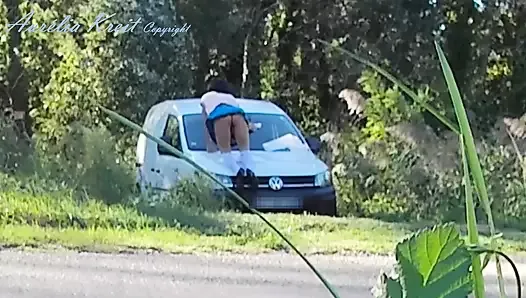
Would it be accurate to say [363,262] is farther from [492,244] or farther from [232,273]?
[492,244]

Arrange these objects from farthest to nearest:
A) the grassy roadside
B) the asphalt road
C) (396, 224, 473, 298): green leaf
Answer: the grassy roadside < the asphalt road < (396, 224, 473, 298): green leaf

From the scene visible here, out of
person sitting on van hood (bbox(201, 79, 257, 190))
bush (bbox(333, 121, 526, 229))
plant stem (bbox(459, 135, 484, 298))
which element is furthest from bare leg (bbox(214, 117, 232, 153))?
plant stem (bbox(459, 135, 484, 298))

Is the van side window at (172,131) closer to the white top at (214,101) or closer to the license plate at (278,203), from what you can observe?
the white top at (214,101)

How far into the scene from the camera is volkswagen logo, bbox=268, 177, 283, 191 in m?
9.73

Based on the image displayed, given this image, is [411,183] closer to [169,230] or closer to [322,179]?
[322,179]

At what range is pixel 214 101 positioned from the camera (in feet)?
34.0

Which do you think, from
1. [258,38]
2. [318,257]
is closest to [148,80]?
[258,38]

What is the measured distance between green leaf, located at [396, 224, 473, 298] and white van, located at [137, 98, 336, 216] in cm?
862

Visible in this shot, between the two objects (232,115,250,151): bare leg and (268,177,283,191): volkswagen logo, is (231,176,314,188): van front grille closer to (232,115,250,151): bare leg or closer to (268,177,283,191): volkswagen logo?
(268,177,283,191): volkswagen logo

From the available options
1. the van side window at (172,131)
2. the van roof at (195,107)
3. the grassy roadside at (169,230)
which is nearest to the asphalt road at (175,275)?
the grassy roadside at (169,230)

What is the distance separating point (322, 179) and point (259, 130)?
3.04 ft

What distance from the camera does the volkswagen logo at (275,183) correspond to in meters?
9.73

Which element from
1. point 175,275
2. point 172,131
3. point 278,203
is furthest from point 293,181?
point 175,275

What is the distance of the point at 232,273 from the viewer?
6.43 m
